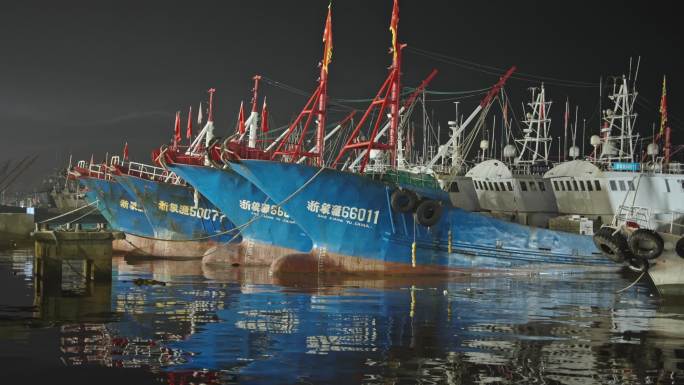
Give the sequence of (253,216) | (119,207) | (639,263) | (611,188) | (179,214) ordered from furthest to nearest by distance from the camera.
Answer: (119,207) → (179,214) → (611,188) → (253,216) → (639,263)

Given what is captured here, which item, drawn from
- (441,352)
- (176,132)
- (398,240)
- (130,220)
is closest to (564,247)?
(398,240)

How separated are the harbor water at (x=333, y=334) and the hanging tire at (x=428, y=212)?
13.3 ft

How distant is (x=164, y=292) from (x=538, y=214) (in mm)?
22749

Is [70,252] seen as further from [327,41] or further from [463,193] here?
[463,193]

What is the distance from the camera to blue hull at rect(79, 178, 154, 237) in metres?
46.7

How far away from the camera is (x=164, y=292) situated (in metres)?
24.4

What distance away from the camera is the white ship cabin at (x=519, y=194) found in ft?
136

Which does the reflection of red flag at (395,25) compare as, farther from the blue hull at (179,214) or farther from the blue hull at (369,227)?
the blue hull at (179,214)

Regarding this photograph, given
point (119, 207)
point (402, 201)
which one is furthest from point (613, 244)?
point (119, 207)

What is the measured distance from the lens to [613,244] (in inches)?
1011

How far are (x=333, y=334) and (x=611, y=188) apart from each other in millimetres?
24245

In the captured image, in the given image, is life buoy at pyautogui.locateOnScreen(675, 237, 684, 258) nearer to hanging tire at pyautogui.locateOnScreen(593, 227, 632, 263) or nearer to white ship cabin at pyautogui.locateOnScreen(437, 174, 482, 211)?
hanging tire at pyautogui.locateOnScreen(593, 227, 632, 263)

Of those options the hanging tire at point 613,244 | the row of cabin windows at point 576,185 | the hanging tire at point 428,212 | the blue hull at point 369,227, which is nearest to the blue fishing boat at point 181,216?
A: the blue hull at point 369,227

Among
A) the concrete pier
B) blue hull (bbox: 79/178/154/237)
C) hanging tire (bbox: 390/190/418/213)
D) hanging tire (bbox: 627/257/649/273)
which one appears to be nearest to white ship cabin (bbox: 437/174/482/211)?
hanging tire (bbox: 390/190/418/213)
